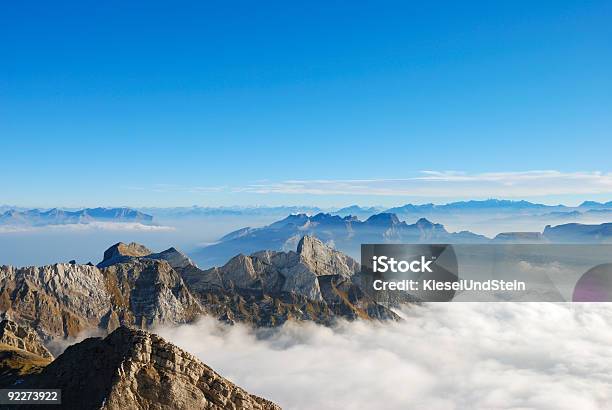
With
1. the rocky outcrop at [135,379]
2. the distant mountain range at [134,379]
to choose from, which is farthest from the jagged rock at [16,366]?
the rocky outcrop at [135,379]

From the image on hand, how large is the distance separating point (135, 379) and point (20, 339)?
105280 mm

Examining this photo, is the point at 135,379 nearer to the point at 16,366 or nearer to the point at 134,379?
the point at 134,379

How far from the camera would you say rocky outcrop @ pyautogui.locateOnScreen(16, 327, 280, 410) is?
6191 cm

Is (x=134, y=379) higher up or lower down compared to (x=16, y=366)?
higher up

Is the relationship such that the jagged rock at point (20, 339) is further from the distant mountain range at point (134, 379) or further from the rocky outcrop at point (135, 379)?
the rocky outcrop at point (135, 379)

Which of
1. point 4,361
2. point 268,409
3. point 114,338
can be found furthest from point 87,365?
→ point 4,361

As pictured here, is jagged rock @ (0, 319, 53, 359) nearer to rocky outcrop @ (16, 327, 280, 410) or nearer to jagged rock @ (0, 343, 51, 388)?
jagged rock @ (0, 343, 51, 388)

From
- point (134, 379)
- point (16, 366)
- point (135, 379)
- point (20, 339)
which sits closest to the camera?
point (134, 379)

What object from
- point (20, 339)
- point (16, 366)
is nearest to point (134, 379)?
point (16, 366)

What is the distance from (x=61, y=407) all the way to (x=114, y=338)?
411 inches

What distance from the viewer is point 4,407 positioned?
6650 centimetres

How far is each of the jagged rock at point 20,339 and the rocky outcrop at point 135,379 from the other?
80.4 metres

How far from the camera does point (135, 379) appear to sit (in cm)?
6309

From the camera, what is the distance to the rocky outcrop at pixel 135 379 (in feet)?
203
